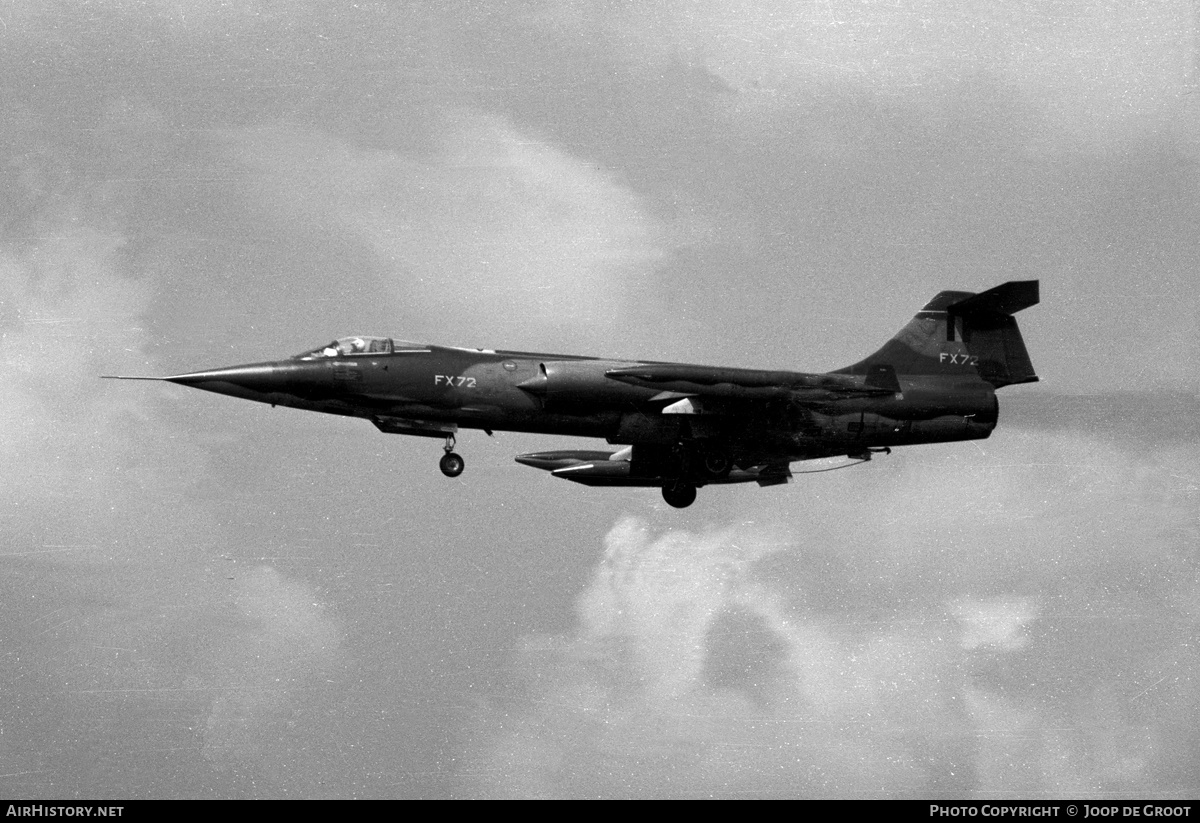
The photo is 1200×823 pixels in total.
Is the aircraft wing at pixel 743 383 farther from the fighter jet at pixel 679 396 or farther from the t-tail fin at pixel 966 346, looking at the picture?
the t-tail fin at pixel 966 346

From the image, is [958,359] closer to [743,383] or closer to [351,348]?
[743,383]

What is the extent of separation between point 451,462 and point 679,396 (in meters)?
4.80

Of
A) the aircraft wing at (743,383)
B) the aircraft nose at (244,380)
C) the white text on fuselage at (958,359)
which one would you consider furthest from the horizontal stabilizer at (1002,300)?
the aircraft nose at (244,380)

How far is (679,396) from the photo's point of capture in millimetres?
34594

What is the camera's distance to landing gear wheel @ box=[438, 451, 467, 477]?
33188 mm

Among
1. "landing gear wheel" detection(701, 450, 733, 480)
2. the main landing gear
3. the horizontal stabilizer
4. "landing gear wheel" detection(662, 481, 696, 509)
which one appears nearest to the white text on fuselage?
the horizontal stabilizer

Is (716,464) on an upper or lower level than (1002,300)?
lower

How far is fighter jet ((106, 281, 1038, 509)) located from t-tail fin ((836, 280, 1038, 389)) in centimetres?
2

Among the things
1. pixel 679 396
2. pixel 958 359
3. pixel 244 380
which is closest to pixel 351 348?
pixel 244 380

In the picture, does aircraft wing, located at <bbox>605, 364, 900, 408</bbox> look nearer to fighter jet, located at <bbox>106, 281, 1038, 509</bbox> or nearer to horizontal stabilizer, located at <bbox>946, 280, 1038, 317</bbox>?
fighter jet, located at <bbox>106, 281, 1038, 509</bbox>

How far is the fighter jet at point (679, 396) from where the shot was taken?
32.8m

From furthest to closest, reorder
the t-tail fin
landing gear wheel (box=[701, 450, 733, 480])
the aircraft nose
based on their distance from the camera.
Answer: the t-tail fin → landing gear wheel (box=[701, 450, 733, 480]) → the aircraft nose
